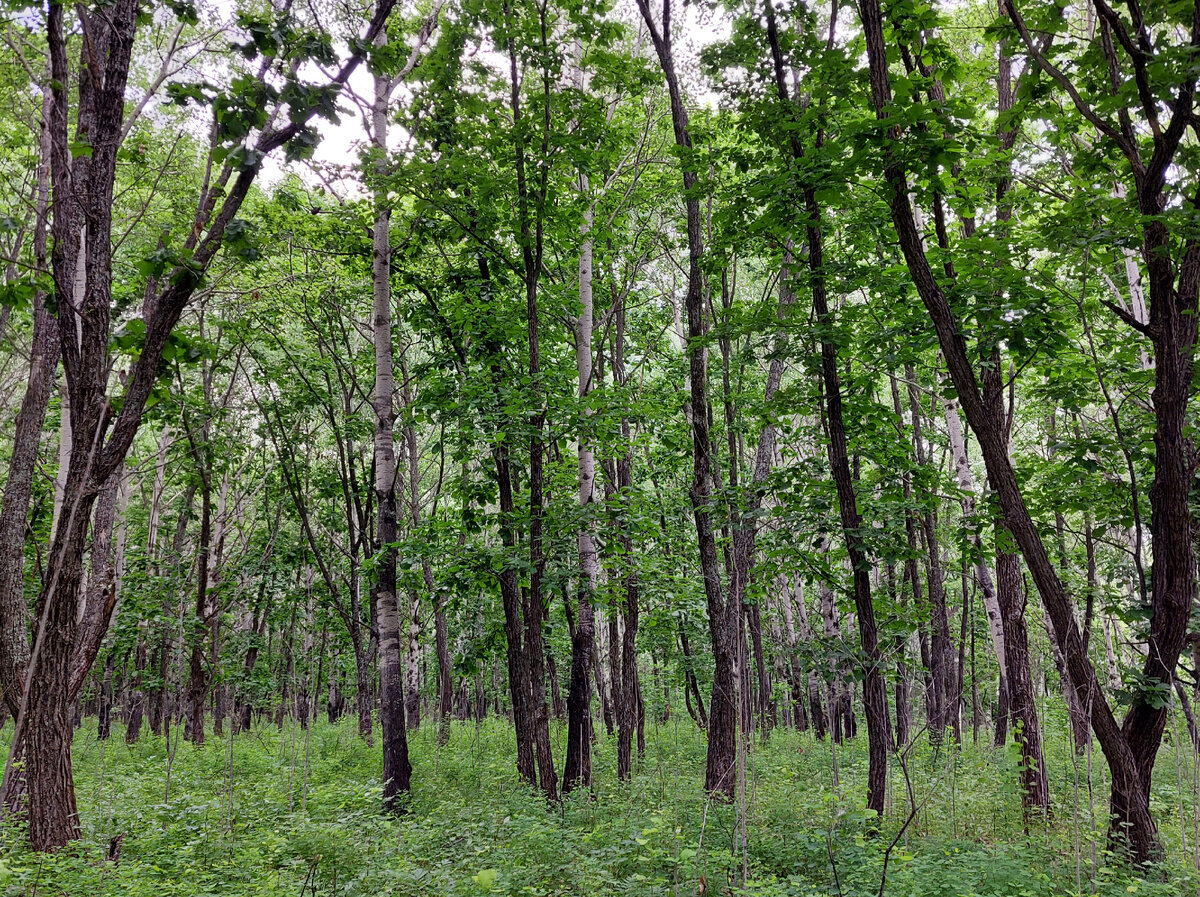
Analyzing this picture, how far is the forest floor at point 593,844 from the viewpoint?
464 cm

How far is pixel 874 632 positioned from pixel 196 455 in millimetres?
10192

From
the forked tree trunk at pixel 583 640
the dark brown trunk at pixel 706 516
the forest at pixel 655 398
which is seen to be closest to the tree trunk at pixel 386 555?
the forest at pixel 655 398

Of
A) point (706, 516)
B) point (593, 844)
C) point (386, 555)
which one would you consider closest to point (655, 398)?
point (706, 516)

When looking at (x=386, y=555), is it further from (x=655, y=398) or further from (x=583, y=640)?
(x=655, y=398)

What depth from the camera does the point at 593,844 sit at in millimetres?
6152

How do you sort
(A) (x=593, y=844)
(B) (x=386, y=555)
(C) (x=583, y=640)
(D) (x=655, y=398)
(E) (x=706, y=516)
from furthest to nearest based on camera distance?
(D) (x=655, y=398) < (C) (x=583, y=640) < (B) (x=386, y=555) < (E) (x=706, y=516) < (A) (x=593, y=844)

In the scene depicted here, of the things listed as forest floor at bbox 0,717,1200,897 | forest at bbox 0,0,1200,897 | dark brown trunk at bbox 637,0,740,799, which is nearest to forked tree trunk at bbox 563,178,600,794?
forest at bbox 0,0,1200,897

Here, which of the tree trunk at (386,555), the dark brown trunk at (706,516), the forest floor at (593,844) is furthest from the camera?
the tree trunk at (386,555)

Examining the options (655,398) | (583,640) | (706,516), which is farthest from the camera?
(655,398)

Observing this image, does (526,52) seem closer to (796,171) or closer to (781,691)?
(796,171)

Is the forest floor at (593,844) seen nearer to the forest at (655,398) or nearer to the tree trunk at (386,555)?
the forest at (655,398)

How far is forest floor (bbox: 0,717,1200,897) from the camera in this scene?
464 cm

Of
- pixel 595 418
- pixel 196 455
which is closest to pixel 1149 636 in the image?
pixel 595 418

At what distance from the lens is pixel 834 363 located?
6273 mm
